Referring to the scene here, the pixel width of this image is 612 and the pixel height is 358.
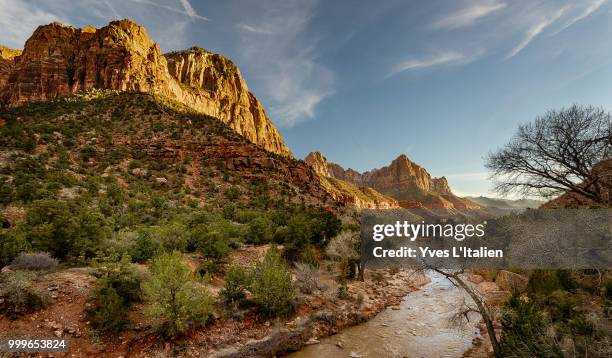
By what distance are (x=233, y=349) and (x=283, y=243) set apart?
449 inches

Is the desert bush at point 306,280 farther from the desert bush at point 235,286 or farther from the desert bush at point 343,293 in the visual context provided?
the desert bush at point 235,286

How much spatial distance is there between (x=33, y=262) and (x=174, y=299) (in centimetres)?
598

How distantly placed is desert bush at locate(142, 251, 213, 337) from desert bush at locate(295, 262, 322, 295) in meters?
6.08

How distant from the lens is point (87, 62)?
5572 centimetres

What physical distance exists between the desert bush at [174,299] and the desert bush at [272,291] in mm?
2488

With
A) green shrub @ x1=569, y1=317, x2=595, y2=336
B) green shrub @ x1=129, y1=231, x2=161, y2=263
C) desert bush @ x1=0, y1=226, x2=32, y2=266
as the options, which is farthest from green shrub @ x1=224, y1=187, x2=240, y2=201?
green shrub @ x1=569, y1=317, x2=595, y2=336

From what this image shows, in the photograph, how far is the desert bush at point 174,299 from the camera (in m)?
9.98

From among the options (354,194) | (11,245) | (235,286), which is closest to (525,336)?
(235,286)

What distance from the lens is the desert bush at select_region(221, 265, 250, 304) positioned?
1310 centimetres

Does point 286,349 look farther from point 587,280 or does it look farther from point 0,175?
point 0,175

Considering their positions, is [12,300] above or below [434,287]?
above

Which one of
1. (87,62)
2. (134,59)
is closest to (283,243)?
(134,59)

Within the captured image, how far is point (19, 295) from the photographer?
369 inches

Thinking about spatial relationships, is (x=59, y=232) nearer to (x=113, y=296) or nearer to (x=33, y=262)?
(x=33, y=262)
